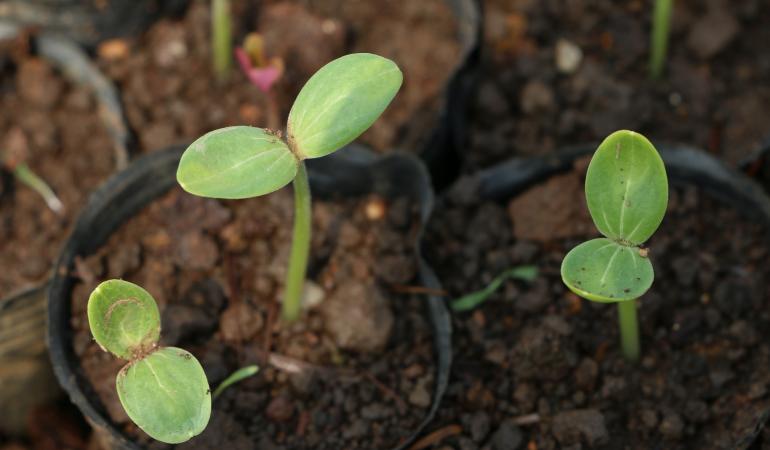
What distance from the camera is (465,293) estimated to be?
170 cm

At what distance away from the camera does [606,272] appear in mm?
1222

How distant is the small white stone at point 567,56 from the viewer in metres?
2.05

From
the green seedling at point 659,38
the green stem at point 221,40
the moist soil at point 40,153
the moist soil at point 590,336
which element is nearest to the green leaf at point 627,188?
the moist soil at point 590,336

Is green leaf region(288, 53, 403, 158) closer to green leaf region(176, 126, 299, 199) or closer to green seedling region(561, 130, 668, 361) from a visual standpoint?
green leaf region(176, 126, 299, 199)

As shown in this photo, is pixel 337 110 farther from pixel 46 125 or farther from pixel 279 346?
pixel 46 125

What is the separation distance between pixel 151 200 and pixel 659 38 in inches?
42.1

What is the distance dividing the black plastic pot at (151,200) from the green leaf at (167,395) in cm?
29

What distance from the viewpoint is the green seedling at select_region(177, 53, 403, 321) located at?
1181mm

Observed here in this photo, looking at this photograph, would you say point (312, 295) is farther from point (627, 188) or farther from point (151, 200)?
point (627, 188)

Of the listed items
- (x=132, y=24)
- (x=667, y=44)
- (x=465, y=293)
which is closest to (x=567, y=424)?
(x=465, y=293)

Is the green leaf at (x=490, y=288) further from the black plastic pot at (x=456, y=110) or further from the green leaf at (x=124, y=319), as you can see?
the green leaf at (x=124, y=319)

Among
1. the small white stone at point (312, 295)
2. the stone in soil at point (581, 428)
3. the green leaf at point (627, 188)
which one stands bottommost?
the stone in soil at point (581, 428)

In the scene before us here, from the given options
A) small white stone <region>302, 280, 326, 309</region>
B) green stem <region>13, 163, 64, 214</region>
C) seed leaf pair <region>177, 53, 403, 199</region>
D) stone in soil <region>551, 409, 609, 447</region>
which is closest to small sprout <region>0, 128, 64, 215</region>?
green stem <region>13, 163, 64, 214</region>

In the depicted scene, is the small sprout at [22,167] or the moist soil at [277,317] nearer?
the moist soil at [277,317]
